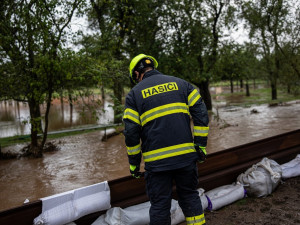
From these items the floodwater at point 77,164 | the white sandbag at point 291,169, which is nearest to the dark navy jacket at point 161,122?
the white sandbag at point 291,169

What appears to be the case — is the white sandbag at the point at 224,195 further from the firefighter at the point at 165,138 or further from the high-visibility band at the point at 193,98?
the high-visibility band at the point at 193,98

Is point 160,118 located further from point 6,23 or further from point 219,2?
point 219,2

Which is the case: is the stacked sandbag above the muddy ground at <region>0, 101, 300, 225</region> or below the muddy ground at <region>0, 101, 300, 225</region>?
above

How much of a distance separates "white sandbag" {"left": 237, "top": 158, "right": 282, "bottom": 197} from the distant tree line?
355 centimetres

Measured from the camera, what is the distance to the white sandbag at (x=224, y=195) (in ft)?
12.1

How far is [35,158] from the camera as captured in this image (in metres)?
8.46

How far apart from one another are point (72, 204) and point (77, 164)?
15.1 ft

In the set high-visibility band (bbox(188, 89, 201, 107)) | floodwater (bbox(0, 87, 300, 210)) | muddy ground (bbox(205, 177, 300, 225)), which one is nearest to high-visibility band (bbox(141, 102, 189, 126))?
high-visibility band (bbox(188, 89, 201, 107))

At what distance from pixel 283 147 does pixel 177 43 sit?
363 inches

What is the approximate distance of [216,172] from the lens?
411 centimetres

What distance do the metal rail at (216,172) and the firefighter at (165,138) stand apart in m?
0.86

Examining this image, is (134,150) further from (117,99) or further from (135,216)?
(117,99)

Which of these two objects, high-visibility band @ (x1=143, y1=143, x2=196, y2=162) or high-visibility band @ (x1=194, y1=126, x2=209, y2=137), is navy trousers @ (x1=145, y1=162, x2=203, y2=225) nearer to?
high-visibility band @ (x1=143, y1=143, x2=196, y2=162)

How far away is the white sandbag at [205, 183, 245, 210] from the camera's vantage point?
368cm
